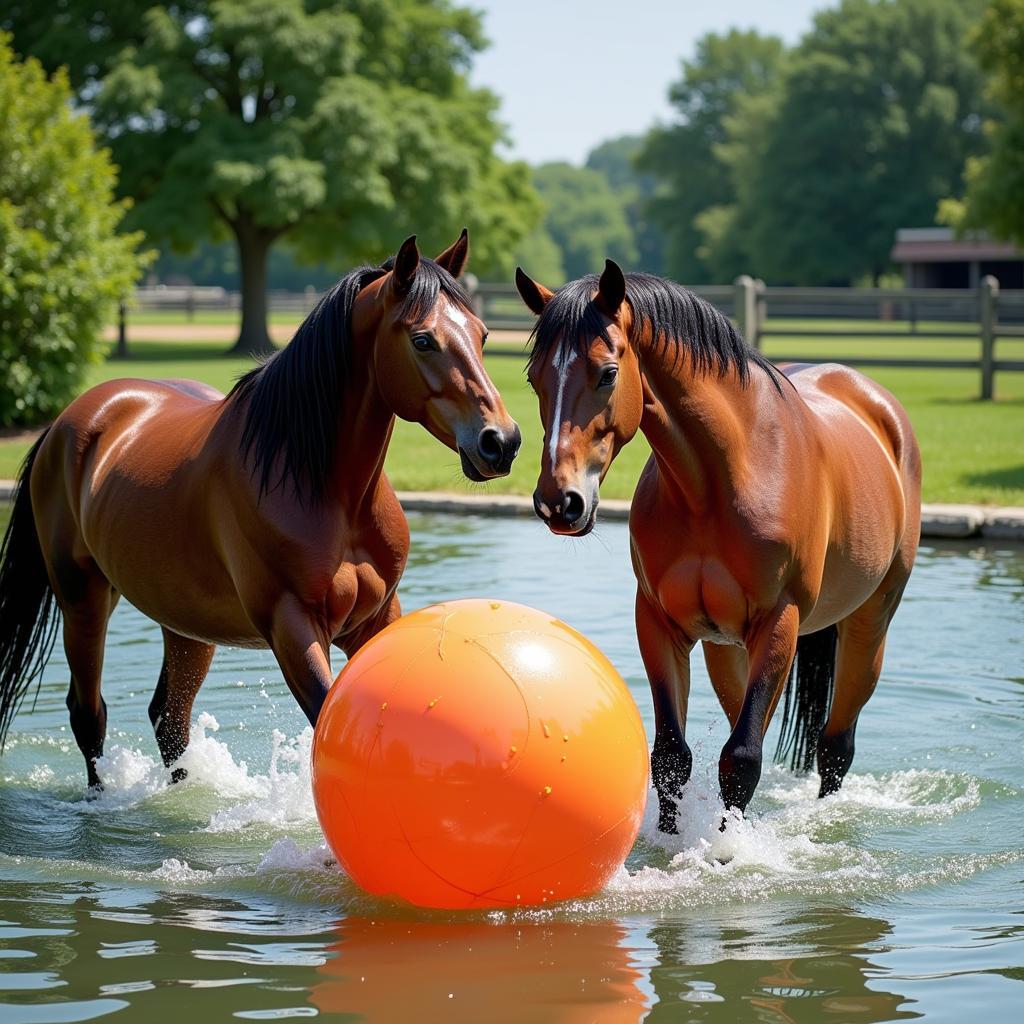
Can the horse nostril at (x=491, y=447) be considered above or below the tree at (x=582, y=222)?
below

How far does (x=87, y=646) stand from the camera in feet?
22.7

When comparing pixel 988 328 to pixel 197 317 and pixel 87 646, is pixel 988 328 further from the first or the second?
pixel 197 317

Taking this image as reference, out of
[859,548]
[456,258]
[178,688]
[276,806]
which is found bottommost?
[276,806]

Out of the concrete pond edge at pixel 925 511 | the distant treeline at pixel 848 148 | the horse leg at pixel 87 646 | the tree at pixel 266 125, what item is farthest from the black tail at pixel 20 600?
the distant treeline at pixel 848 148

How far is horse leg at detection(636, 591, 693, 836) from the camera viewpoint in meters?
5.74

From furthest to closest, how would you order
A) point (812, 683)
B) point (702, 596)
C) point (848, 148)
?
point (848, 148) → point (812, 683) → point (702, 596)

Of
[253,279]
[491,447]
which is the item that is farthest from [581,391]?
[253,279]

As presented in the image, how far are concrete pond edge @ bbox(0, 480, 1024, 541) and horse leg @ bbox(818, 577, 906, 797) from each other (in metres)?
5.31

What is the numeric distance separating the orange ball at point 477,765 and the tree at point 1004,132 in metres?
30.1

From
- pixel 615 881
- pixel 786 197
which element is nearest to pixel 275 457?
pixel 615 881

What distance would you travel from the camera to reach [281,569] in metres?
5.52

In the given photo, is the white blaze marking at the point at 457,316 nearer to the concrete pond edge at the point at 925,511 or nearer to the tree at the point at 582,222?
the concrete pond edge at the point at 925,511

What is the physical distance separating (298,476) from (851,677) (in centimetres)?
279

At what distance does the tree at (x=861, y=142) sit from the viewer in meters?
75.4
